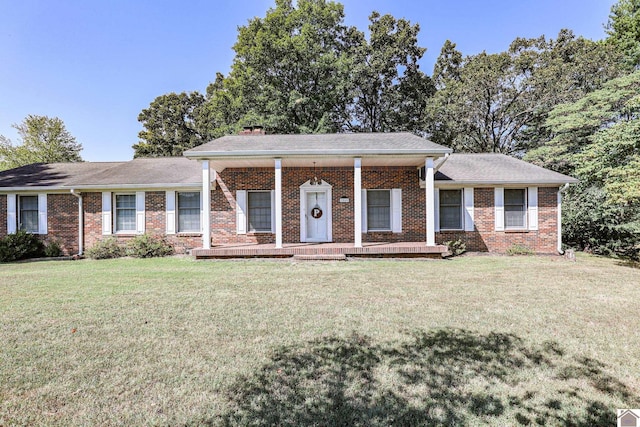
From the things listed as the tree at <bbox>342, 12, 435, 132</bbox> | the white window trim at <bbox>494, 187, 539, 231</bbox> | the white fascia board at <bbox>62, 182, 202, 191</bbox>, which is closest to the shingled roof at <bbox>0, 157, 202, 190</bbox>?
the white fascia board at <bbox>62, 182, 202, 191</bbox>

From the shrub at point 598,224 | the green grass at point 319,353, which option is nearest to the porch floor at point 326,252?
the green grass at point 319,353

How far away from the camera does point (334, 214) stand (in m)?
11.4

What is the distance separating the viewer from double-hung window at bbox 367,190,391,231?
11.5 metres

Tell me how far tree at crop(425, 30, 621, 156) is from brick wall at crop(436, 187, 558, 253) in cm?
1088

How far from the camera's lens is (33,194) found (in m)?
11.7

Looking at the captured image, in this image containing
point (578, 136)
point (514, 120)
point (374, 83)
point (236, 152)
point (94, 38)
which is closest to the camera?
point (236, 152)

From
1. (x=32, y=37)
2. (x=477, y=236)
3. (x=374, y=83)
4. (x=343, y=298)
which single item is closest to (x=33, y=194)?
(x=32, y=37)

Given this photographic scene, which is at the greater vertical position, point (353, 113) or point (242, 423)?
point (353, 113)

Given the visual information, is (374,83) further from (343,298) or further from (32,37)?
(343,298)

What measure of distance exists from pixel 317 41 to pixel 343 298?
2109 cm

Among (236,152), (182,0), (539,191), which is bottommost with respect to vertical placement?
(539,191)

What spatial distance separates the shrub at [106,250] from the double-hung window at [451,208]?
12.0 meters

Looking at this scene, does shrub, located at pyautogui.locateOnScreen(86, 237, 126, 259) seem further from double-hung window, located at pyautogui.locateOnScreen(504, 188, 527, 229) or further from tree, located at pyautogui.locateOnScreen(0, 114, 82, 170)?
tree, located at pyautogui.locateOnScreen(0, 114, 82, 170)

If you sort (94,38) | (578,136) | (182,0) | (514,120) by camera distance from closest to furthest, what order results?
(182,0), (94,38), (578,136), (514,120)
